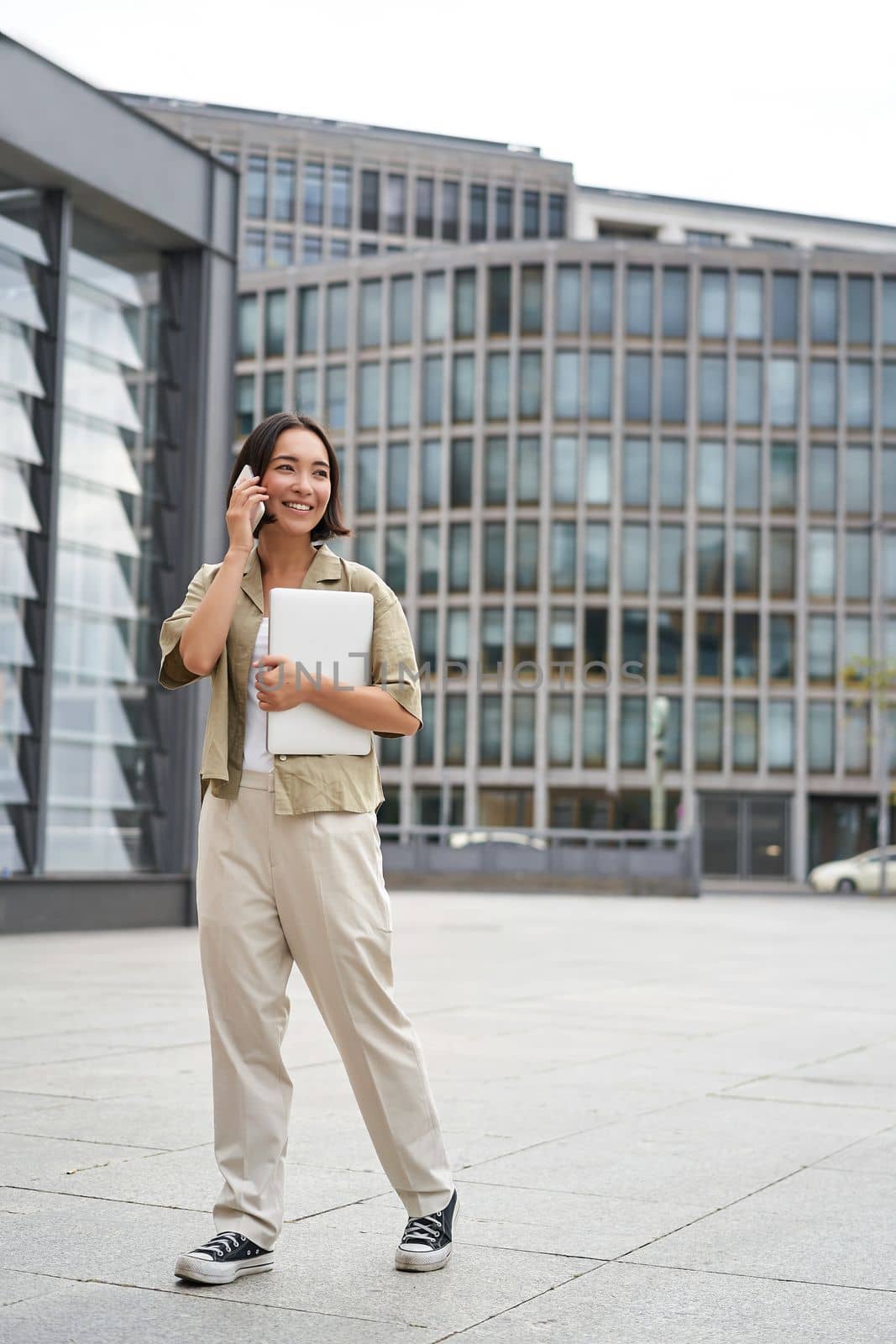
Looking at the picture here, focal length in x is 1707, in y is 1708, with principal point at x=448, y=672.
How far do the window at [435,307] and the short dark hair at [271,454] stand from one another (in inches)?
2251

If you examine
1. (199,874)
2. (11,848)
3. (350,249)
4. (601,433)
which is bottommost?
(11,848)

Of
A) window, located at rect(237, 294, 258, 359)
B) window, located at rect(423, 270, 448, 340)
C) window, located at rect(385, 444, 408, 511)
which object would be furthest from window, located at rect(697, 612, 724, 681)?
window, located at rect(237, 294, 258, 359)

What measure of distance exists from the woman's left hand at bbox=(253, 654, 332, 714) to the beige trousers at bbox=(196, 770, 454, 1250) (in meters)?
0.18

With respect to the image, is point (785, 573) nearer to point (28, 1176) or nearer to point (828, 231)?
point (828, 231)

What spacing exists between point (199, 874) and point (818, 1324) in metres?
1.58

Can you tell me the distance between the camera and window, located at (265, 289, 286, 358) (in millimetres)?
62719

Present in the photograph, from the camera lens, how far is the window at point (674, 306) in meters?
59.1

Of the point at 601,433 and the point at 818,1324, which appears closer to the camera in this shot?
the point at 818,1324

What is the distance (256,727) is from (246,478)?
1.83ft

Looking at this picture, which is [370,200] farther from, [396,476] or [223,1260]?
[223,1260]

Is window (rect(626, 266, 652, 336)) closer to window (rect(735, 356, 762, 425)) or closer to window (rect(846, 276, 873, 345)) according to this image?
Result: window (rect(735, 356, 762, 425))

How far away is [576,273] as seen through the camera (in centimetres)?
5934

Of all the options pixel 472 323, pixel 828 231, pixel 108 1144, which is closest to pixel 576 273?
pixel 472 323

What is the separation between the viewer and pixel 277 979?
3742 mm
